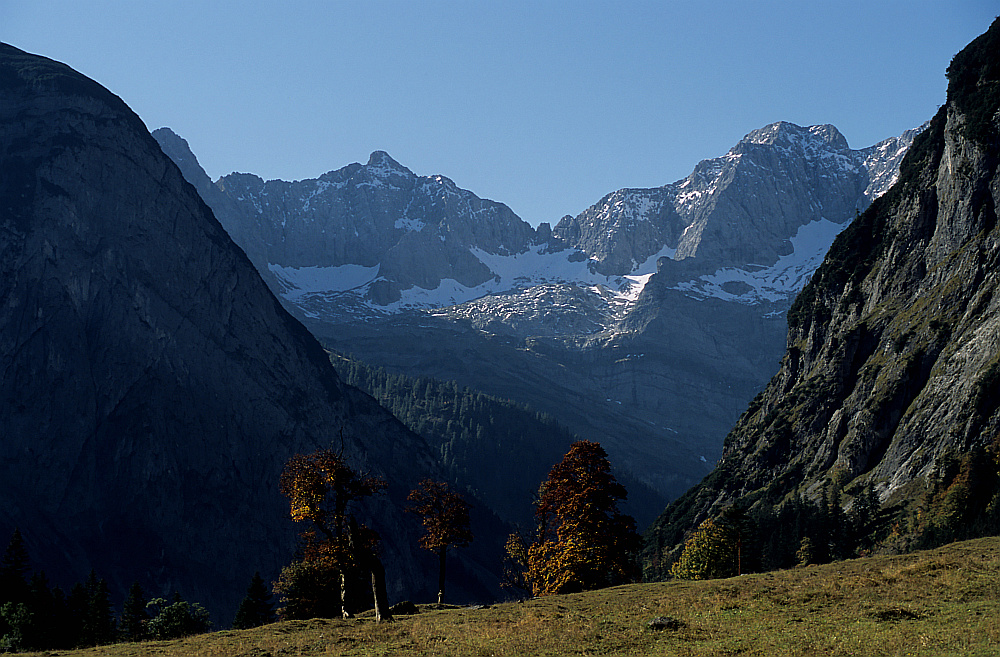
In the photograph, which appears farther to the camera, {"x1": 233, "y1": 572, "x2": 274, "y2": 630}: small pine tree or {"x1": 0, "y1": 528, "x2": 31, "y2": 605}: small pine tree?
{"x1": 0, "y1": 528, "x2": 31, "y2": 605}: small pine tree

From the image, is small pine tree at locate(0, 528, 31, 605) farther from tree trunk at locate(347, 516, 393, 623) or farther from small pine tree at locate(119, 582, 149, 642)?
tree trunk at locate(347, 516, 393, 623)

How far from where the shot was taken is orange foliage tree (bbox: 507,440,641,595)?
215 feet

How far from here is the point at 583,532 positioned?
66438 millimetres

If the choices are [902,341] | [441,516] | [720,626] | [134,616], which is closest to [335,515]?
[720,626]

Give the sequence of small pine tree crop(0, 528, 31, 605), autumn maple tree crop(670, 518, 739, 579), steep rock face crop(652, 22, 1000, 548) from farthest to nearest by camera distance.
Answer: steep rock face crop(652, 22, 1000, 548) → small pine tree crop(0, 528, 31, 605) → autumn maple tree crop(670, 518, 739, 579)

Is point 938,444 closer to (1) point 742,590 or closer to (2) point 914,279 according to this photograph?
(2) point 914,279

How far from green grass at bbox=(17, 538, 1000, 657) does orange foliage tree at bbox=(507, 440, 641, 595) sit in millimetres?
16876

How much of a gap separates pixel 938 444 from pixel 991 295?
24.6 m

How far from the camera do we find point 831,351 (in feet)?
544

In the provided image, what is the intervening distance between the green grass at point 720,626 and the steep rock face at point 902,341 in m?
78.1

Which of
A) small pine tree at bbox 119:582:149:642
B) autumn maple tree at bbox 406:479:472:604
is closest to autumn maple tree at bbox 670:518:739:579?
autumn maple tree at bbox 406:479:472:604

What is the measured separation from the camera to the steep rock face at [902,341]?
11919cm

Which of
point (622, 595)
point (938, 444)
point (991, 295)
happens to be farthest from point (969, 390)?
point (622, 595)

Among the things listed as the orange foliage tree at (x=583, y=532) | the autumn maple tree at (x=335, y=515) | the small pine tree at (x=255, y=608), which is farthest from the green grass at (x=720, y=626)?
the small pine tree at (x=255, y=608)
